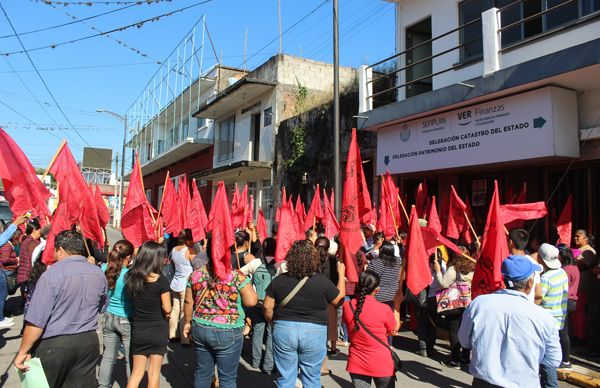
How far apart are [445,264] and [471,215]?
285 cm

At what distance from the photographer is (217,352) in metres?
4.23

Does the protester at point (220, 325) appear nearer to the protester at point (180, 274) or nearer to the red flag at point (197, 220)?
the protester at point (180, 274)

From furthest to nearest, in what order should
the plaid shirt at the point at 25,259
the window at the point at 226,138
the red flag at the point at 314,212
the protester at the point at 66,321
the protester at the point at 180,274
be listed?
the window at the point at 226,138
the red flag at the point at 314,212
the plaid shirt at the point at 25,259
the protester at the point at 180,274
the protester at the point at 66,321

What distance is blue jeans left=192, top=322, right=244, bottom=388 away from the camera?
13.8ft

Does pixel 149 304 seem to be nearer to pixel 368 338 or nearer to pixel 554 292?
pixel 368 338

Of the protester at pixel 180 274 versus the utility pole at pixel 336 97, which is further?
the utility pole at pixel 336 97

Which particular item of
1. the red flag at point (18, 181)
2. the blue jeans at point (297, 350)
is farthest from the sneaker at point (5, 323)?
the blue jeans at point (297, 350)

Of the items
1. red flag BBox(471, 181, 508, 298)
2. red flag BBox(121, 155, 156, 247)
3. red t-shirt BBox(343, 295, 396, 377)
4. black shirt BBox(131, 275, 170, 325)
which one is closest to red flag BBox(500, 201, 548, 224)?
red flag BBox(471, 181, 508, 298)

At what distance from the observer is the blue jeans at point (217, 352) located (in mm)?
4191

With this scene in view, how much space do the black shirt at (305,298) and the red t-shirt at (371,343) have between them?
0.28 m

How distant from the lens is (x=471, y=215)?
10.1m

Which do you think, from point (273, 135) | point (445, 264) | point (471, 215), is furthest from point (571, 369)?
point (273, 135)

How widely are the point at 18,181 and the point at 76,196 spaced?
1026 mm

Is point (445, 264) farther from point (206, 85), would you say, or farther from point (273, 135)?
point (206, 85)
